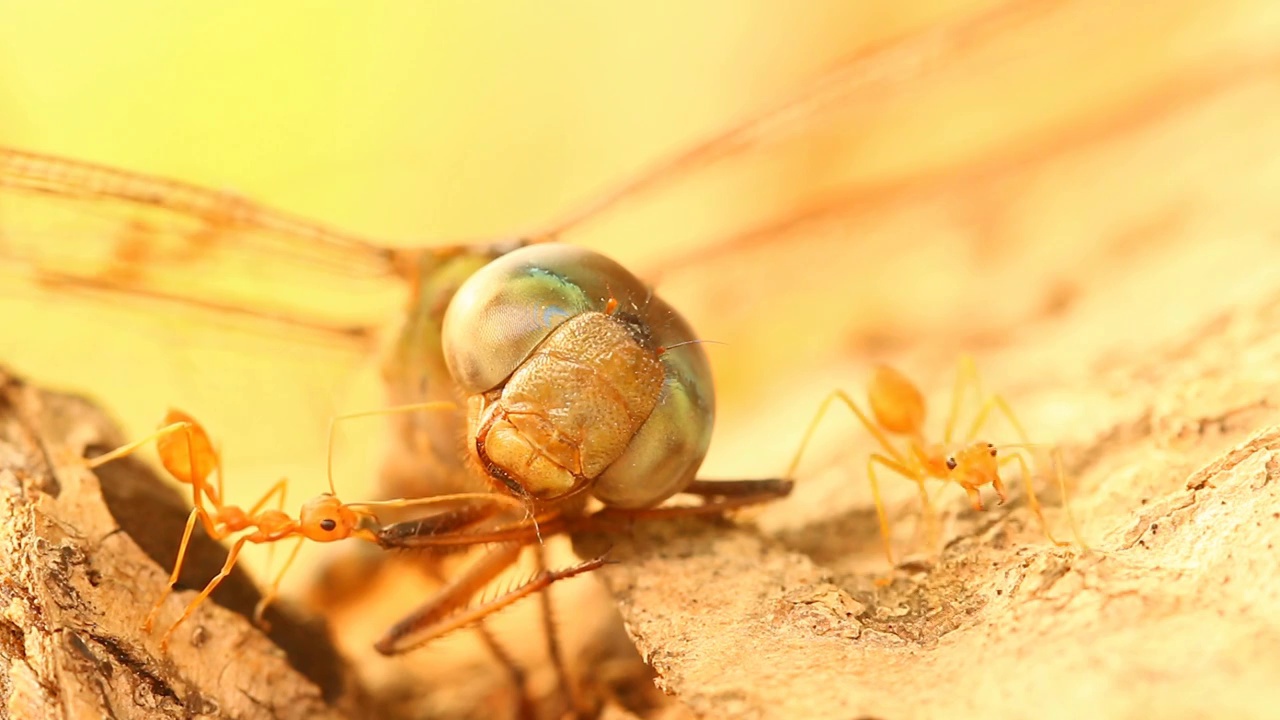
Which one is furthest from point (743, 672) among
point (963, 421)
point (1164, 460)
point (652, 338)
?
point (963, 421)

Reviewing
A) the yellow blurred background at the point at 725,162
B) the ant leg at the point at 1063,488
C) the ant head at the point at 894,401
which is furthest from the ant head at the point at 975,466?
the yellow blurred background at the point at 725,162

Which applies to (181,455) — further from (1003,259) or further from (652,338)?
(1003,259)

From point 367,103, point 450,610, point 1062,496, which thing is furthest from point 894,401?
point 367,103

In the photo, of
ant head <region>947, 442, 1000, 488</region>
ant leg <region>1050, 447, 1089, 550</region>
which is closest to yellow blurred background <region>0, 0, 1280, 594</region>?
ant leg <region>1050, 447, 1089, 550</region>

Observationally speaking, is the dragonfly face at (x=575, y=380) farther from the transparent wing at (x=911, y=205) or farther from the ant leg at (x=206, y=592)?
the transparent wing at (x=911, y=205)

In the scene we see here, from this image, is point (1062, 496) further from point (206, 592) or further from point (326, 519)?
point (206, 592)

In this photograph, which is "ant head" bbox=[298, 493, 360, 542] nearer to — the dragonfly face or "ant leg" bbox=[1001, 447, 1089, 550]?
the dragonfly face
